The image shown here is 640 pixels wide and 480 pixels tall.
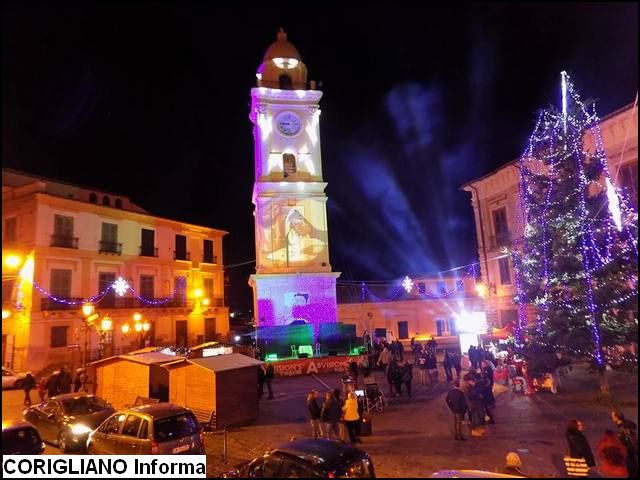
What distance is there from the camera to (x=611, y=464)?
7879 millimetres

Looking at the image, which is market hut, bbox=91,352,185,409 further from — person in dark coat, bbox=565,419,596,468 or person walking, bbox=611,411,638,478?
person walking, bbox=611,411,638,478

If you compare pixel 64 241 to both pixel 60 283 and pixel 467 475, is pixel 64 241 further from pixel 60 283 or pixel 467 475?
pixel 467 475

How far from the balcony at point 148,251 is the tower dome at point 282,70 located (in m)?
16.6

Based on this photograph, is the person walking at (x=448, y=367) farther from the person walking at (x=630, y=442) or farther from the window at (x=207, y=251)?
the window at (x=207, y=251)

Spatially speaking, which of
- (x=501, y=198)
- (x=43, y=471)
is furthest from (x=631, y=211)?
(x=43, y=471)

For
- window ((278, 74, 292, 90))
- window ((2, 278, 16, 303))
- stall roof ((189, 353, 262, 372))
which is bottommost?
stall roof ((189, 353, 262, 372))

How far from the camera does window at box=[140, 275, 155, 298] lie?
35625 millimetres

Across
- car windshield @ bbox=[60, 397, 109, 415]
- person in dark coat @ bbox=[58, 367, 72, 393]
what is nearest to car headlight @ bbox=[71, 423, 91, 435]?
car windshield @ bbox=[60, 397, 109, 415]

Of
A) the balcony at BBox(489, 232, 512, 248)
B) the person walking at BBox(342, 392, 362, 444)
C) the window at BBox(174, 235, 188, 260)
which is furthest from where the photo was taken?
the window at BBox(174, 235, 188, 260)

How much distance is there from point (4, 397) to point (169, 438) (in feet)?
53.0

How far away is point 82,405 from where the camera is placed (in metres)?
13.3

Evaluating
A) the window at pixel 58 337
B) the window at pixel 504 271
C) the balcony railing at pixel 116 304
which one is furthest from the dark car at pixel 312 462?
the window at pixel 58 337

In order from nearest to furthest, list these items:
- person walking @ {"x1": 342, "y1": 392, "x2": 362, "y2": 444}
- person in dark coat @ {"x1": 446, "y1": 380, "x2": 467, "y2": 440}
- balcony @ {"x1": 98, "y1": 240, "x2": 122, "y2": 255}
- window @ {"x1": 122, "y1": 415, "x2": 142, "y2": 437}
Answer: window @ {"x1": 122, "y1": 415, "x2": 142, "y2": 437}
person in dark coat @ {"x1": 446, "y1": 380, "x2": 467, "y2": 440}
person walking @ {"x1": 342, "y1": 392, "x2": 362, "y2": 444}
balcony @ {"x1": 98, "y1": 240, "x2": 122, "y2": 255}

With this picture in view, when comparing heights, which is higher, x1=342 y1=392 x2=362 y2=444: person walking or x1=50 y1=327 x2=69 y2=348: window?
x1=50 y1=327 x2=69 y2=348: window
